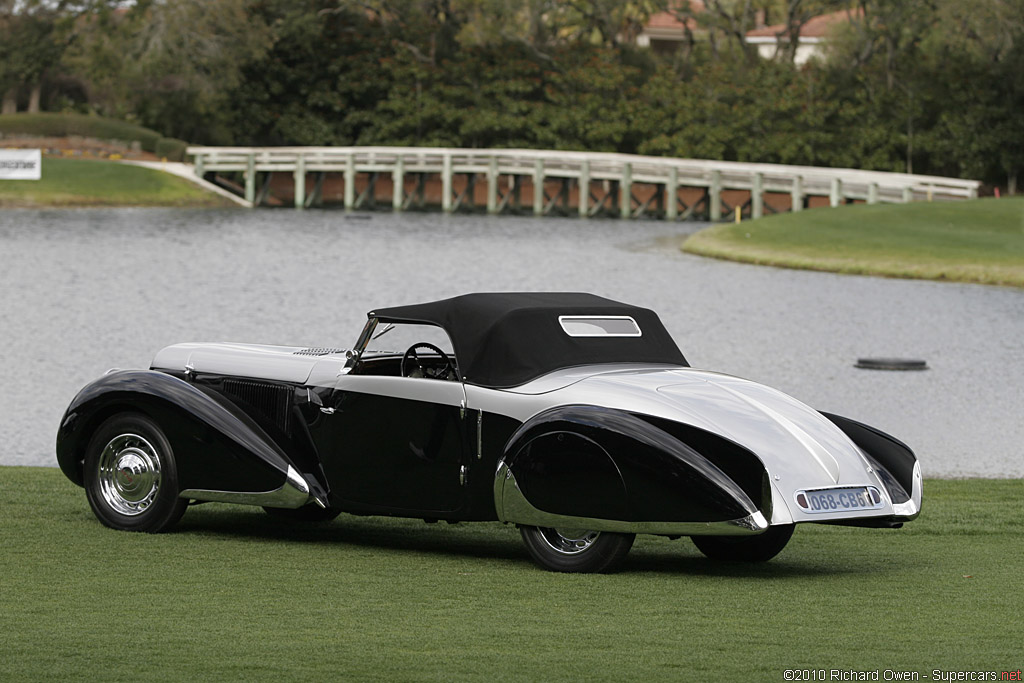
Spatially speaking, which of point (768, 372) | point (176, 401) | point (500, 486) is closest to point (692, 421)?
point (500, 486)

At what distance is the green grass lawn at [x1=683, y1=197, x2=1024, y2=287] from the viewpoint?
35.8m

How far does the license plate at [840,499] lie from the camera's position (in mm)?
7633

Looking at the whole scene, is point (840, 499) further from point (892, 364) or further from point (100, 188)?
point (100, 188)

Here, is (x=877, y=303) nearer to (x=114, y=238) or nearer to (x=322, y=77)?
(x=114, y=238)

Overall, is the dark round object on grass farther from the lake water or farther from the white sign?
the white sign

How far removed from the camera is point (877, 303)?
29922 mm

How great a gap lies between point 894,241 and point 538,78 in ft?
115

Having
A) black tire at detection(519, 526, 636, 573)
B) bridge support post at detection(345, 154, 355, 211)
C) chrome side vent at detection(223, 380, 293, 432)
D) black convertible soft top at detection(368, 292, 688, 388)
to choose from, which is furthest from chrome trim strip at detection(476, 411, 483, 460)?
bridge support post at detection(345, 154, 355, 211)

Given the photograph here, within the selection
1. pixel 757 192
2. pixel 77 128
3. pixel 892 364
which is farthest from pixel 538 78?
pixel 892 364

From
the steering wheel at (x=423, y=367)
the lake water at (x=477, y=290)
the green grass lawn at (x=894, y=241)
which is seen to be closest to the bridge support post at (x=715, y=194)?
the lake water at (x=477, y=290)

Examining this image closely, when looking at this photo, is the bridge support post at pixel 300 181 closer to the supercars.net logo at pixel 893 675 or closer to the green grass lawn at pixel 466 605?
the green grass lawn at pixel 466 605

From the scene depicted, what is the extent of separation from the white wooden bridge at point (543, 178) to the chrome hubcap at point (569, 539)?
1840 inches

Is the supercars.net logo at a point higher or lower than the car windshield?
lower

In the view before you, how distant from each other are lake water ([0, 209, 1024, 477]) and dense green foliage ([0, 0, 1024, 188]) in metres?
19.0
